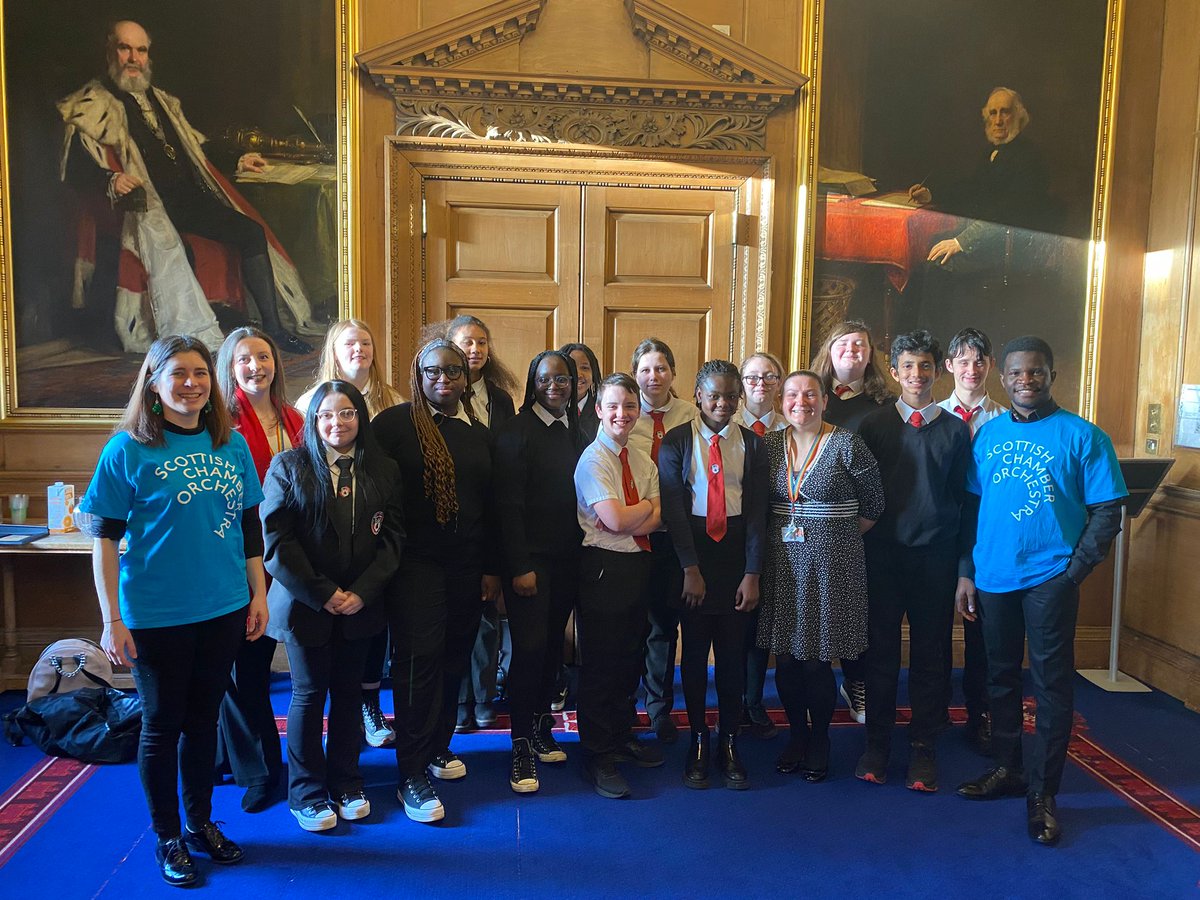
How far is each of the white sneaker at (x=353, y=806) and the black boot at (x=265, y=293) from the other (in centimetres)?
244

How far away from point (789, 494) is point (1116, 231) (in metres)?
3.10

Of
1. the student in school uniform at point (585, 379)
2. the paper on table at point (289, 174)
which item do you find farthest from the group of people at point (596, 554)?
the paper on table at point (289, 174)

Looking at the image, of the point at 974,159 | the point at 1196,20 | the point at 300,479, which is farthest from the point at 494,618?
the point at 1196,20

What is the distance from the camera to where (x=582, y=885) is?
105 inches

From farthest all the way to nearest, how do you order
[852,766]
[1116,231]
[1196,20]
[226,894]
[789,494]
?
[1116,231], [1196,20], [852,766], [789,494], [226,894]

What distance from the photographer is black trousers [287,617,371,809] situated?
286cm

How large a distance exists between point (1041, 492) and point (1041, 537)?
16cm

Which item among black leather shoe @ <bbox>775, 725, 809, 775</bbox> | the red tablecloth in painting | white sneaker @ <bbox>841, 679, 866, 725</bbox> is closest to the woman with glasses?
black leather shoe @ <bbox>775, 725, 809, 775</bbox>

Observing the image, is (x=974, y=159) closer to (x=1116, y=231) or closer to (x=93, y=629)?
(x=1116, y=231)

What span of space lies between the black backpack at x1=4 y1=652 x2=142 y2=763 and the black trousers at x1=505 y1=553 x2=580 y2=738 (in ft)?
5.33

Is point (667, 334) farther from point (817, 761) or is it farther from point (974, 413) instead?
point (817, 761)

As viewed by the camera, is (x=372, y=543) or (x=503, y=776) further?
(x=503, y=776)

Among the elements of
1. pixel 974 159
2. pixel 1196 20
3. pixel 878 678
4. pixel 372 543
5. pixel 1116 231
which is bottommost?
pixel 878 678

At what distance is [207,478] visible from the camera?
258 cm
